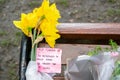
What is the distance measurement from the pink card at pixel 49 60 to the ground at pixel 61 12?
3.32 feet

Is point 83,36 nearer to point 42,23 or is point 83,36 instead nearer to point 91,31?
point 91,31

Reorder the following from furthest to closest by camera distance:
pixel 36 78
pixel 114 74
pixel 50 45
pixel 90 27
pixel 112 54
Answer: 1. pixel 90 27
2. pixel 50 45
3. pixel 36 78
4. pixel 112 54
5. pixel 114 74

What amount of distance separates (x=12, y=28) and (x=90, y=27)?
1.29 m

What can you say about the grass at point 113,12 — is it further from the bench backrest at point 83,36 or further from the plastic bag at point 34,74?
the plastic bag at point 34,74

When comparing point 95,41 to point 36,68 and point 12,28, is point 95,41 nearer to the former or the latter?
point 36,68

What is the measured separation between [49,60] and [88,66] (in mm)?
278

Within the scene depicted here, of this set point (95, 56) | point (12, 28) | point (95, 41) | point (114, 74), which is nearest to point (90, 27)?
point (95, 41)

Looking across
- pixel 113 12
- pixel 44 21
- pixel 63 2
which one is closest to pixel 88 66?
pixel 44 21

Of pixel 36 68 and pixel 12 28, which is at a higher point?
pixel 12 28

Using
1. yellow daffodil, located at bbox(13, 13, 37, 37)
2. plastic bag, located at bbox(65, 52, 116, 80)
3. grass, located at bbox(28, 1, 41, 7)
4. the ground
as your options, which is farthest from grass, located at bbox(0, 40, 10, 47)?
plastic bag, located at bbox(65, 52, 116, 80)

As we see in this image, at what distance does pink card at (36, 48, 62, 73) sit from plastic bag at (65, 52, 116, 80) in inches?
6.4

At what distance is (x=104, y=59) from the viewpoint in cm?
157

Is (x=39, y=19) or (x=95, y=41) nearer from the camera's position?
(x=39, y=19)

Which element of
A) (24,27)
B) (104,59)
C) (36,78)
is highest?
(24,27)
